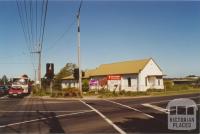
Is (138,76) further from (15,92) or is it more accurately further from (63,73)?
(63,73)

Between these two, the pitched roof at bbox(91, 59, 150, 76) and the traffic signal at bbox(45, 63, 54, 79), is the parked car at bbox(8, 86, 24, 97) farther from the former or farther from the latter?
the pitched roof at bbox(91, 59, 150, 76)

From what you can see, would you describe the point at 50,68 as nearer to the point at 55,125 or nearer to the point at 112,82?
the point at 112,82

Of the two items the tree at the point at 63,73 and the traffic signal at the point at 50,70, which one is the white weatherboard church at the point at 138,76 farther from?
the tree at the point at 63,73

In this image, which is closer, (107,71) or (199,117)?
(199,117)

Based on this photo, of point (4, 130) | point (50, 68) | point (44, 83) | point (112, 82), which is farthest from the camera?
point (44, 83)

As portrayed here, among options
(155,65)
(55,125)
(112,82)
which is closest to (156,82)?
(155,65)

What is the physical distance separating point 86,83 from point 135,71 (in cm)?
1114

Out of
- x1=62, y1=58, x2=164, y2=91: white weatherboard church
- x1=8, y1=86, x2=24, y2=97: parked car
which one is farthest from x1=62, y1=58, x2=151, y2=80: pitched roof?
x1=8, y1=86, x2=24, y2=97: parked car

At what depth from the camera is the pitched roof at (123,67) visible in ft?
168

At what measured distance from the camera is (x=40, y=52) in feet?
173

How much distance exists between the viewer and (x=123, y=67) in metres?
55.5

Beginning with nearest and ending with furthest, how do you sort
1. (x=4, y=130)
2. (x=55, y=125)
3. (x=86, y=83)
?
(x=4, y=130)
(x=55, y=125)
(x=86, y=83)

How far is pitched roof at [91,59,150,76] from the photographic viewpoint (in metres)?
51.2

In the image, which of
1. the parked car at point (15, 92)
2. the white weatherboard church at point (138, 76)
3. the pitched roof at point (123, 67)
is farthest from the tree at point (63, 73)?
the parked car at point (15, 92)
